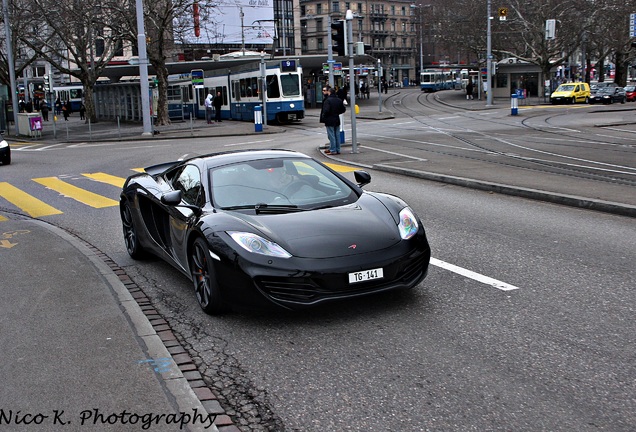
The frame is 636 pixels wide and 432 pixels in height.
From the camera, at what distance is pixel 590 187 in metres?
12.0

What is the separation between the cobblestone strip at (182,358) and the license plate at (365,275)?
1.37m

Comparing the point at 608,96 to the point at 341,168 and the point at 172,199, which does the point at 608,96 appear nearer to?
the point at 341,168

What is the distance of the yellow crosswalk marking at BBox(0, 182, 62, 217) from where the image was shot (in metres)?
12.7

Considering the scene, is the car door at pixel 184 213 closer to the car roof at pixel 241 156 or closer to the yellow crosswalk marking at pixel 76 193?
the car roof at pixel 241 156

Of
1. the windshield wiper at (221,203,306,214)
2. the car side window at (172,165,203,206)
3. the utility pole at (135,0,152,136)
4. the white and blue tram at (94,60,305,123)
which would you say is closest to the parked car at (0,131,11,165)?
the utility pole at (135,0,152,136)

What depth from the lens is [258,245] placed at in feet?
18.3

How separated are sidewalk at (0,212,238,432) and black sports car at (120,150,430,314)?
0.67m

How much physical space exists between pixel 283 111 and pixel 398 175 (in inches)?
993

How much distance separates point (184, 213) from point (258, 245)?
1279 millimetres

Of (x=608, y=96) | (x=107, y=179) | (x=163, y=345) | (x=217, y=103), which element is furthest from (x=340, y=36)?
(x=608, y=96)

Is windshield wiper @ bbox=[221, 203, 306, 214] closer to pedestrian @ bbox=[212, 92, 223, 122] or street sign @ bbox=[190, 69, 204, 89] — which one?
pedestrian @ bbox=[212, 92, 223, 122]

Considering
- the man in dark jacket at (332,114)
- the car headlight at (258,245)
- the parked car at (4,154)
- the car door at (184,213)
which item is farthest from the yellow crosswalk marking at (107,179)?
the car headlight at (258,245)

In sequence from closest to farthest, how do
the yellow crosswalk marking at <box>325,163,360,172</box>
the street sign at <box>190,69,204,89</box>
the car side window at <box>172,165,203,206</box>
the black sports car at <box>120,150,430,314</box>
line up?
1. the black sports car at <box>120,150,430,314</box>
2. the car side window at <box>172,165,203,206</box>
3. the yellow crosswalk marking at <box>325,163,360,172</box>
4. the street sign at <box>190,69,204,89</box>

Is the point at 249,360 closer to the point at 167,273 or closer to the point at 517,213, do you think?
the point at 167,273
